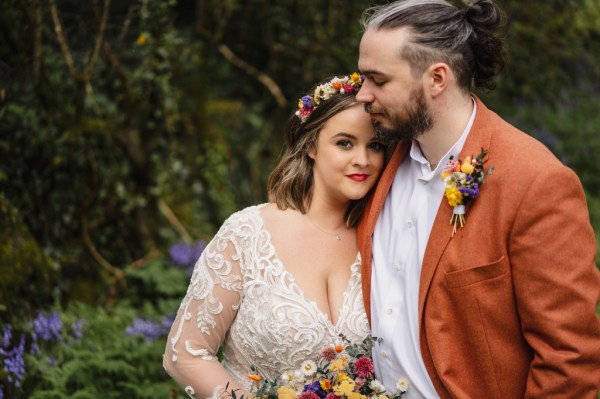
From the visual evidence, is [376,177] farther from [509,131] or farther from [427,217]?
[509,131]

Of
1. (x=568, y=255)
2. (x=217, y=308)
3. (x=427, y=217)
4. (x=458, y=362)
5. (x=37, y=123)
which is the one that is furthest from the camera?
(x=37, y=123)

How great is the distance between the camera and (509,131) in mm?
2818

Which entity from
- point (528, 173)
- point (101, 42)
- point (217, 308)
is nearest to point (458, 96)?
point (528, 173)

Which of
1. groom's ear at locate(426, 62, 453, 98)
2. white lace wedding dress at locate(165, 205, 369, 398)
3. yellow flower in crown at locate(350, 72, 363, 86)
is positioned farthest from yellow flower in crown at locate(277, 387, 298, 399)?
yellow flower in crown at locate(350, 72, 363, 86)

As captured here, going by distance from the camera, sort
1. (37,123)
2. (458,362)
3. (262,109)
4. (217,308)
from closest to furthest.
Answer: (458,362)
(217,308)
(37,123)
(262,109)

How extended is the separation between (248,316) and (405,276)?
0.75m

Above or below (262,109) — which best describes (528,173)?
above

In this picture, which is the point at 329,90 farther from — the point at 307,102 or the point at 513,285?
the point at 513,285

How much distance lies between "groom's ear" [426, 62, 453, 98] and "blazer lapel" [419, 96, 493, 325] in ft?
0.62

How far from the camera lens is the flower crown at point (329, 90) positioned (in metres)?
3.27

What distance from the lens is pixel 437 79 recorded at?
2.87m

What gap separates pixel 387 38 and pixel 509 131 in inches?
23.9

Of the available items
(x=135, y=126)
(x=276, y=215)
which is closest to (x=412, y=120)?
(x=276, y=215)

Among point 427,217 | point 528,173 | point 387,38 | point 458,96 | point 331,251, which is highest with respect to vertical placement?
point 387,38
